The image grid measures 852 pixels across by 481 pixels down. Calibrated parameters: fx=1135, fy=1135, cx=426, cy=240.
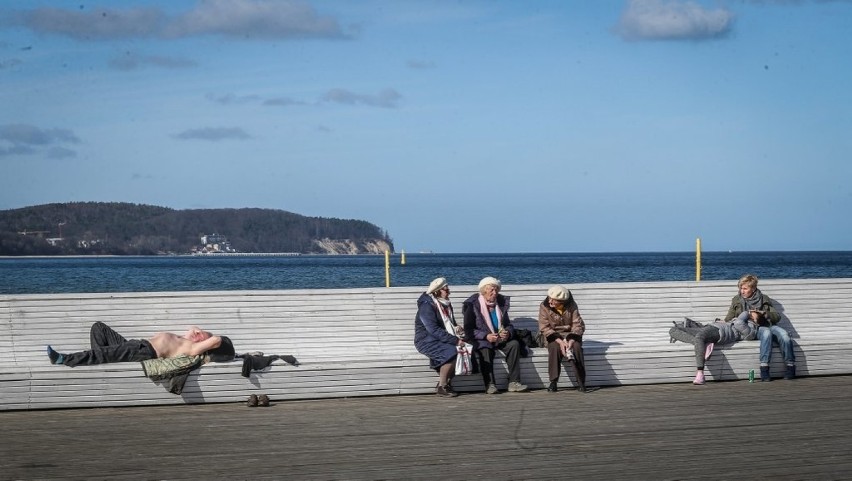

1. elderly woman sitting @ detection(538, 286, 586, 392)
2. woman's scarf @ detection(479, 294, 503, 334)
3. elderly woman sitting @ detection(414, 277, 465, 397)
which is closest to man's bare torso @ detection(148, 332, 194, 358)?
elderly woman sitting @ detection(414, 277, 465, 397)

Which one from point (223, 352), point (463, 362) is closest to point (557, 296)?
point (463, 362)

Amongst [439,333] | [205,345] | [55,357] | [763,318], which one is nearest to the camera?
[55,357]

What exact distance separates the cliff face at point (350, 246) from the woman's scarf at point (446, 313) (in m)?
171

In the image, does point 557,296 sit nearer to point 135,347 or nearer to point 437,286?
point 437,286

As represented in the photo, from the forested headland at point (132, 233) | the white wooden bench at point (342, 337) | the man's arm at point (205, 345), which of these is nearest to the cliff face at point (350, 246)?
the forested headland at point (132, 233)

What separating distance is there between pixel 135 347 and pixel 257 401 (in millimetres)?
1225

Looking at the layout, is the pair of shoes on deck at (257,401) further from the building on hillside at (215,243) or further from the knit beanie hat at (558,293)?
the building on hillside at (215,243)

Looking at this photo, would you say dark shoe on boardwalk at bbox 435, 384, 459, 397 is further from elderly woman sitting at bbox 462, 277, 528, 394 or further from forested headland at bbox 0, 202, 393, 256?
forested headland at bbox 0, 202, 393, 256

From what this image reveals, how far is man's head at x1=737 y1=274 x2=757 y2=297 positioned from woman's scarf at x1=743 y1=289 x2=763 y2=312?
0.14ft

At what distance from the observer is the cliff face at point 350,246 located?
184 m

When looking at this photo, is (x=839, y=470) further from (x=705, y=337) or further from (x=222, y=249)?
(x=222, y=249)

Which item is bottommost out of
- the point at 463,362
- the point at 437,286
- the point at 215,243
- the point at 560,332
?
the point at 463,362

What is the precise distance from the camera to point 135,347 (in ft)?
31.8

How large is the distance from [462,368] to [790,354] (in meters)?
3.35
